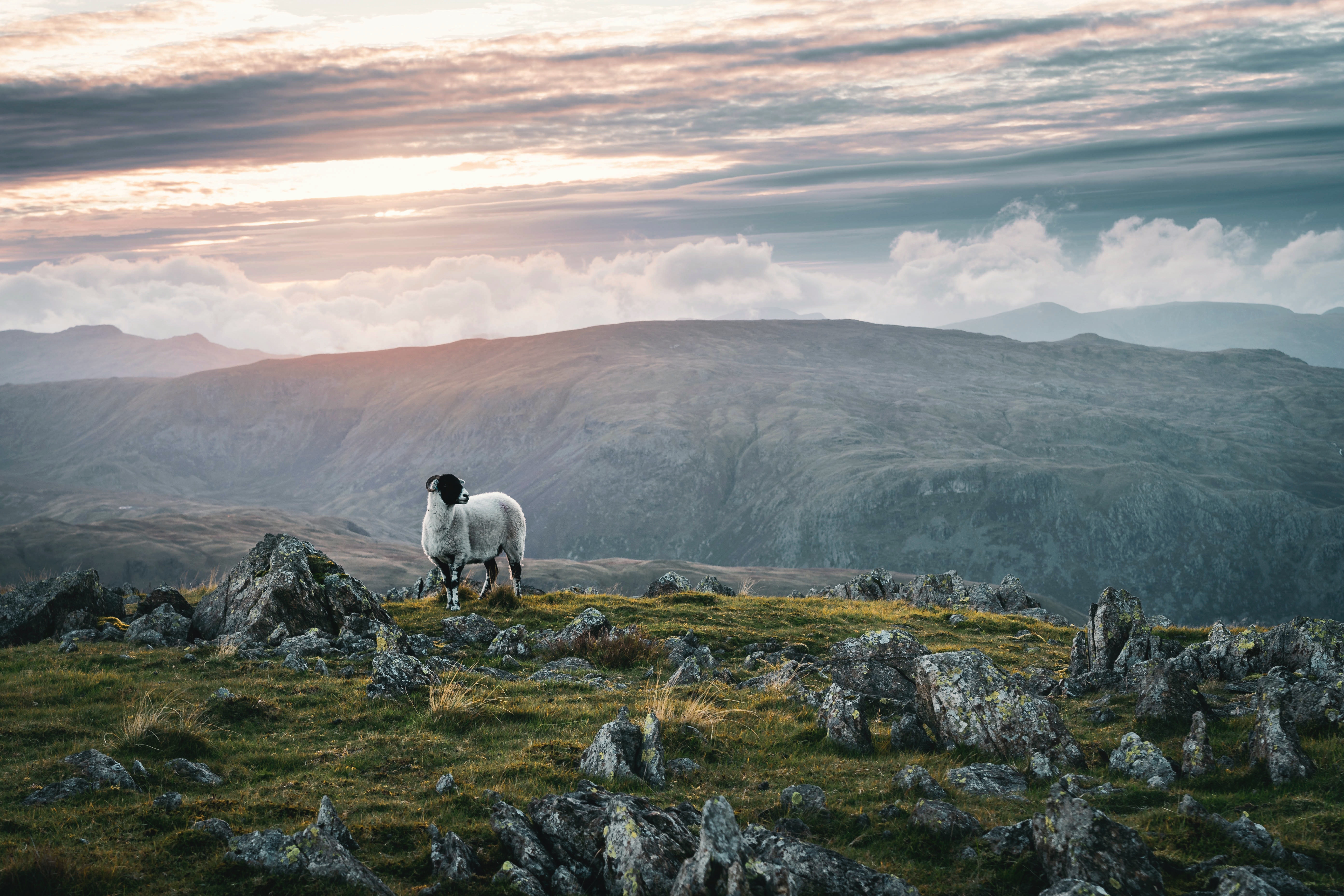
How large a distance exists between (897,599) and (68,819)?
95.6 feet

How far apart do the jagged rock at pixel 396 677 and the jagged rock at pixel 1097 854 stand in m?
10.1

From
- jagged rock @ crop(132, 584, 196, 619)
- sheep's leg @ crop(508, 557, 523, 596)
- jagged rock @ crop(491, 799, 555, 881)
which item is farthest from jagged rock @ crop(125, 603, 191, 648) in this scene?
jagged rock @ crop(491, 799, 555, 881)

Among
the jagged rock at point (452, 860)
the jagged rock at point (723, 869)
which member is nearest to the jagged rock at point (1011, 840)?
the jagged rock at point (723, 869)

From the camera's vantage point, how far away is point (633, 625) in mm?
20844

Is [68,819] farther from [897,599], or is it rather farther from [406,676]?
[897,599]

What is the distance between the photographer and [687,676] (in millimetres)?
16812

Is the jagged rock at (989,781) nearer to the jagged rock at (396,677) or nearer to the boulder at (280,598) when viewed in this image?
the jagged rock at (396,677)

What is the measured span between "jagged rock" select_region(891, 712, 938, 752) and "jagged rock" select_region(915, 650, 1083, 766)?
228mm

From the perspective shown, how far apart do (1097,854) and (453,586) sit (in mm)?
18779

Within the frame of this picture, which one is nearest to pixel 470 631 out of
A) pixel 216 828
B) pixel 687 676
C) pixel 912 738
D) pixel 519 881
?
pixel 687 676

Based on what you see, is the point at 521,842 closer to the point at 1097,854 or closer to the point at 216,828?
the point at 216,828

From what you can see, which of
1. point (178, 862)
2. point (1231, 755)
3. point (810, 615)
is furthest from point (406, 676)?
point (810, 615)

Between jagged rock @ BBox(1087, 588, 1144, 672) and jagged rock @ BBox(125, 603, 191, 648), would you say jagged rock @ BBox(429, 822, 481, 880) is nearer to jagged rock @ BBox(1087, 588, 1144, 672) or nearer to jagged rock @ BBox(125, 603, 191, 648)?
jagged rock @ BBox(125, 603, 191, 648)

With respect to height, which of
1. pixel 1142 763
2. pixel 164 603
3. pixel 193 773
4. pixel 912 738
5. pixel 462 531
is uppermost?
pixel 193 773
